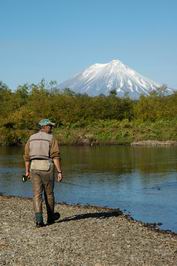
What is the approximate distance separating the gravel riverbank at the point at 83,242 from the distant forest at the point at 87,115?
2516 inches

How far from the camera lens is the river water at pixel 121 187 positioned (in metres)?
19.3

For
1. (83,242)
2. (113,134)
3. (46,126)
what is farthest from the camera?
(113,134)

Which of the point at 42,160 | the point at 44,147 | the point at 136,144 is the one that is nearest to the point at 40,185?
the point at 42,160

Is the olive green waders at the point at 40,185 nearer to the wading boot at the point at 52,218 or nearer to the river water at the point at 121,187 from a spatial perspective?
the wading boot at the point at 52,218

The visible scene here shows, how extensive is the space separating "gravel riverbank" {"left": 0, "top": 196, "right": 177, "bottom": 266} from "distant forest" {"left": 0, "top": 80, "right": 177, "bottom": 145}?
63895mm

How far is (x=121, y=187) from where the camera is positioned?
1038 inches

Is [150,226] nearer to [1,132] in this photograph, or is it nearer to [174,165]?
[174,165]

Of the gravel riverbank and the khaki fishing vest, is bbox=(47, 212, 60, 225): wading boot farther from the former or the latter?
the khaki fishing vest

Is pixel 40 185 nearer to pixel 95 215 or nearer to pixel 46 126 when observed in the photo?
pixel 46 126

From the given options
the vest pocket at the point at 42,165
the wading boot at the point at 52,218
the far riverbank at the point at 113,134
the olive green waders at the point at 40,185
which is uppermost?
the far riverbank at the point at 113,134

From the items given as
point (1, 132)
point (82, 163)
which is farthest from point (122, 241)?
point (1, 132)

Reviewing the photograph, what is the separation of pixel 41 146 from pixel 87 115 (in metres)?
85.3

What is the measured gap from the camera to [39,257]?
9.96 meters

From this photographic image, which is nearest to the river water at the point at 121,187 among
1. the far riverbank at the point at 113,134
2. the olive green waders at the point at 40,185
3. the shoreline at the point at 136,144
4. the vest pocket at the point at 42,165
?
the olive green waders at the point at 40,185
